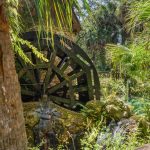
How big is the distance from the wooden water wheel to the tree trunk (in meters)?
7.79

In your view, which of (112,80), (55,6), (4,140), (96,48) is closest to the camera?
(55,6)

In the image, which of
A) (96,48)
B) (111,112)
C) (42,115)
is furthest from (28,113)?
(96,48)

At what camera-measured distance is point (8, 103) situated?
82.4 inches

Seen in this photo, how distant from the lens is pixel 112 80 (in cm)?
1399

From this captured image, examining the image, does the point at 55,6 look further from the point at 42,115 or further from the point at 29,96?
the point at 29,96

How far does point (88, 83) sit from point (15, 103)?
8662mm

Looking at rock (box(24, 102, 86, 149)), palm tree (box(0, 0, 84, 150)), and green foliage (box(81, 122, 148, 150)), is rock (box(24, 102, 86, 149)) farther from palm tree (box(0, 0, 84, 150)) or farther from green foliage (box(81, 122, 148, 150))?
palm tree (box(0, 0, 84, 150))

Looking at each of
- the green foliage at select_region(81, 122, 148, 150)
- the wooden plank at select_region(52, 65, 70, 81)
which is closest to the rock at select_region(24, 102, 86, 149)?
the wooden plank at select_region(52, 65, 70, 81)

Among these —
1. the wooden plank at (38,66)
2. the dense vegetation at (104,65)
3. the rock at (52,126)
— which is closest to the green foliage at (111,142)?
the dense vegetation at (104,65)

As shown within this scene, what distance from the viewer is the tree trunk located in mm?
2084

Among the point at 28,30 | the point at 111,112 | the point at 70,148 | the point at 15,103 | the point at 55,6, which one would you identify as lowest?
the point at 70,148

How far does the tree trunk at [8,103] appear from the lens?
208 cm

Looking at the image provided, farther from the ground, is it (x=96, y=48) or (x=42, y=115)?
(x=96, y=48)

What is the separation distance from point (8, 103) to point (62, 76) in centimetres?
838
